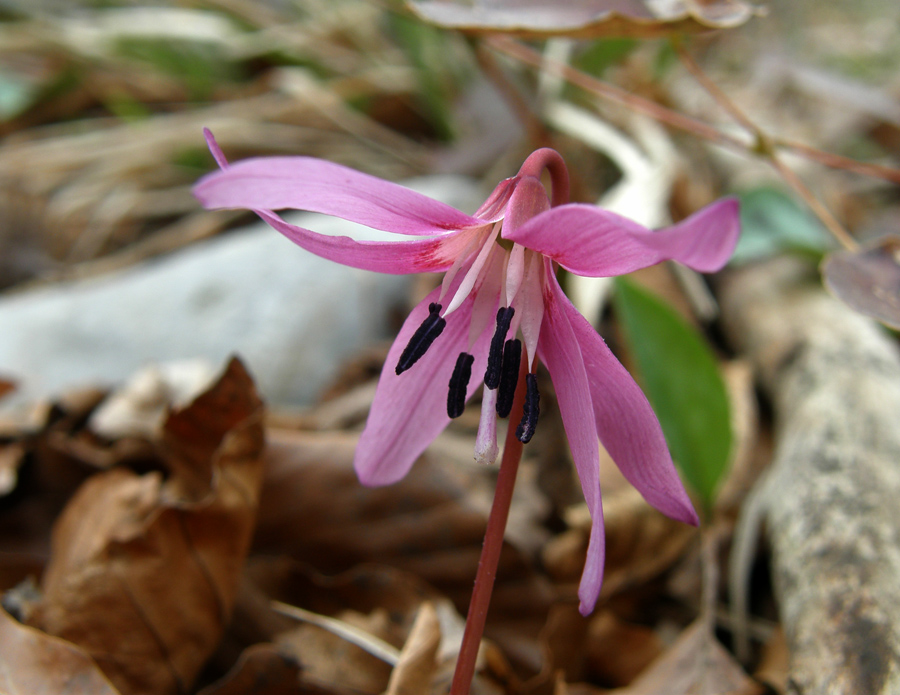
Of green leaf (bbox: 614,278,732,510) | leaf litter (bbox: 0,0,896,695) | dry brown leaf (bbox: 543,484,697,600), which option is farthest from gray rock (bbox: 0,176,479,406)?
green leaf (bbox: 614,278,732,510)

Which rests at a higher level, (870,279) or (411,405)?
(411,405)

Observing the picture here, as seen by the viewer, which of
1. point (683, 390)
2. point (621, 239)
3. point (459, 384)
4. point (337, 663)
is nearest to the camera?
point (621, 239)

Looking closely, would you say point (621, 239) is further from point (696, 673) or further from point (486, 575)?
point (696, 673)

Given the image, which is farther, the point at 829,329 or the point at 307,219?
the point at 307,219

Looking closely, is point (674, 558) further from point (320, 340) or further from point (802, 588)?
→ point (320, 340)

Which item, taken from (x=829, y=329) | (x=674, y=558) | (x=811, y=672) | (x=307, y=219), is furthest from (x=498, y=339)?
(x=307, y=219)

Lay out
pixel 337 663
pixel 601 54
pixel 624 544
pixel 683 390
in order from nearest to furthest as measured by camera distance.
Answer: pixel 337 663 < pixel 683 390 < pixel 624 544 < pixel 601 54

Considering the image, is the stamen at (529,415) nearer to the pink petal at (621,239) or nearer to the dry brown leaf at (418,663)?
the pink petal at (621,239)

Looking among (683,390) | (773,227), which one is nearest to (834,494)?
(683,390)
